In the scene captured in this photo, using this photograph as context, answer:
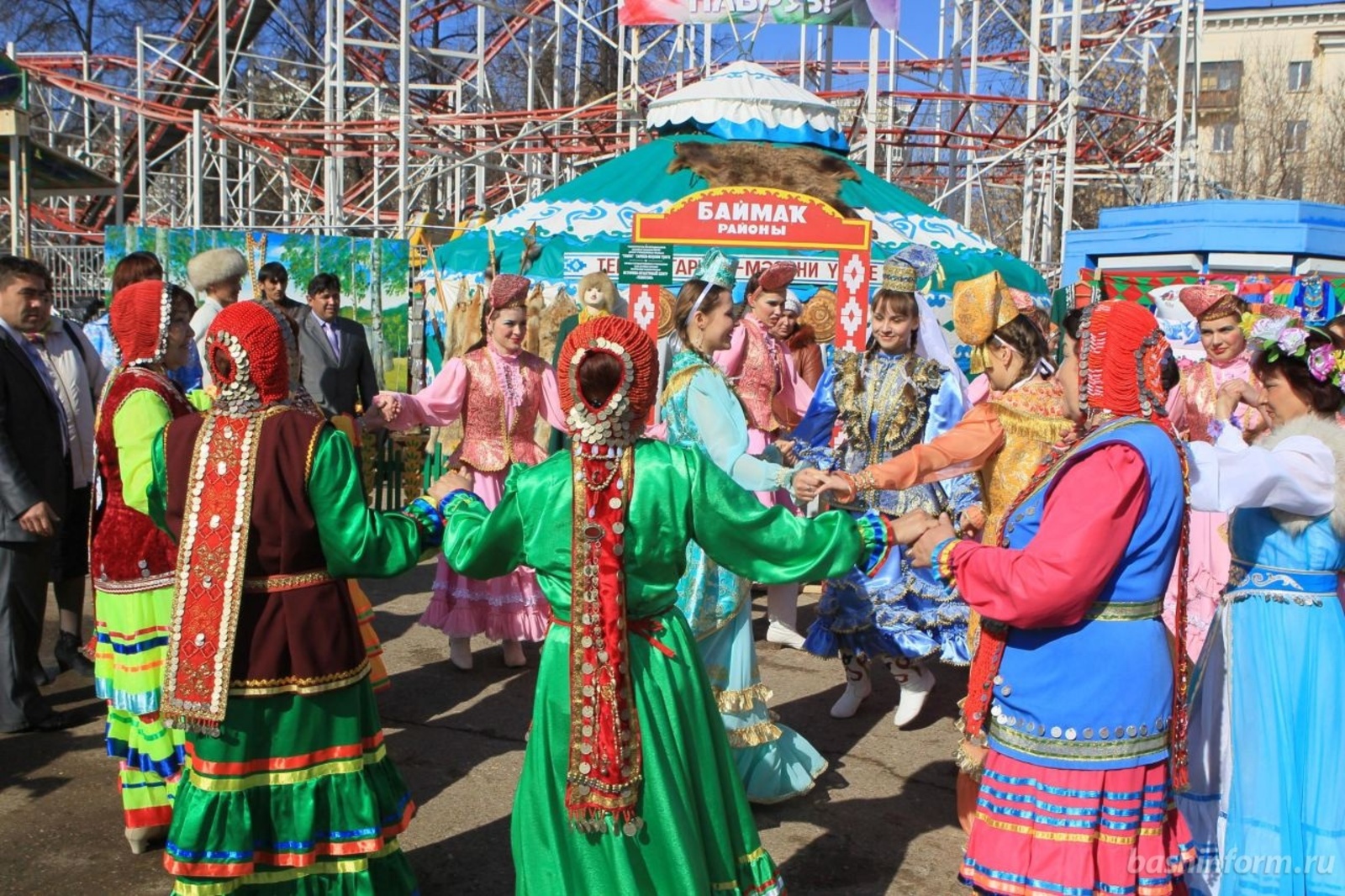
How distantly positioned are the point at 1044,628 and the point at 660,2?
12.3 m

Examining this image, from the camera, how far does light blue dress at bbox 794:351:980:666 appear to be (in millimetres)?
5535

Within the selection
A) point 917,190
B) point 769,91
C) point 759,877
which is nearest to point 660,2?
point 769,91

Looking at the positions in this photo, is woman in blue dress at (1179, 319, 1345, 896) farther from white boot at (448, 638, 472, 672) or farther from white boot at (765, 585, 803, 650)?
white boot at (448, 638, 472, 672)

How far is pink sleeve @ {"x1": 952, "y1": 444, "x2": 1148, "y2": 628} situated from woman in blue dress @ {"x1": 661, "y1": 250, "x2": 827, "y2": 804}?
1472 mm

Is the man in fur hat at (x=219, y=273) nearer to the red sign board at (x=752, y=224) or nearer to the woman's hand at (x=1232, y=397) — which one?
the woman's hand at (x=1232, y=397)

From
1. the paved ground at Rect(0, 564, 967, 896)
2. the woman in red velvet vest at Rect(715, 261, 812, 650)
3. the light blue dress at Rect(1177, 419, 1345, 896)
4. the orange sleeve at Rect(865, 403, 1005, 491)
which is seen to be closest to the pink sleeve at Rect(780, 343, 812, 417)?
the woman in red velvet vest at Rect(715, 261, 812, 650)

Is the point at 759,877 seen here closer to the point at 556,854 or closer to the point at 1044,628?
the point at 556,854

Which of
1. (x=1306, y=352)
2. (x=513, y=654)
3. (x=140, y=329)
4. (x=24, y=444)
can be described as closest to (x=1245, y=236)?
(x=513, y=654)

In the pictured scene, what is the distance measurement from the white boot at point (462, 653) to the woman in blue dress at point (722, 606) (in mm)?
2193

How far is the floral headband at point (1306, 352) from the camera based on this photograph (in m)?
3.60

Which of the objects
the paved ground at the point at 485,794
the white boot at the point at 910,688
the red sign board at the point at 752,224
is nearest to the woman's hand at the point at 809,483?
the paved ground at the point at 485,794

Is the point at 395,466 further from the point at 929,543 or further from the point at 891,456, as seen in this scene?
the point at 929,543

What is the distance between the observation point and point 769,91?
42.5 feet

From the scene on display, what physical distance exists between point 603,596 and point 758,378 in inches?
160
